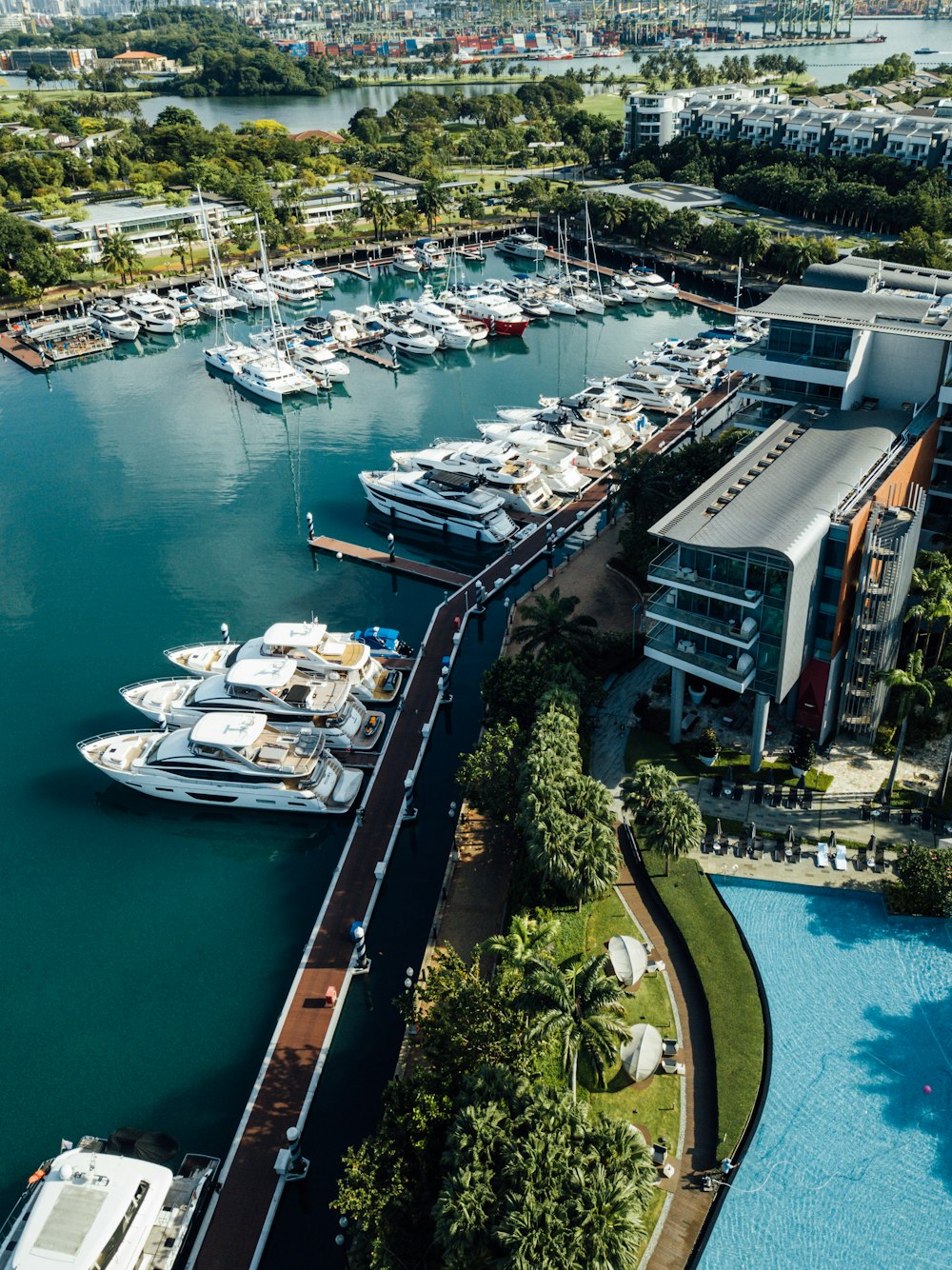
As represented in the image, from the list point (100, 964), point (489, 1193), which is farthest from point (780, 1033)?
point (100, 964)

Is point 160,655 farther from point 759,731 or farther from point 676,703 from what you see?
point 759,731

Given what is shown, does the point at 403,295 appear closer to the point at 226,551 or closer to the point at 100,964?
the point at 226,551

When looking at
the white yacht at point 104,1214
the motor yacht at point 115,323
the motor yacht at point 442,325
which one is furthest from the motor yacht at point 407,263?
the white yacht at point 104,1214

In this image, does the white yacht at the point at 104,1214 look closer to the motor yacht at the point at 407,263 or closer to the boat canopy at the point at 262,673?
the boat canopy at the point at 262,673

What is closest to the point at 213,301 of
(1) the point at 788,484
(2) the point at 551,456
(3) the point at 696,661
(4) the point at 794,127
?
(2) the point at 551,456

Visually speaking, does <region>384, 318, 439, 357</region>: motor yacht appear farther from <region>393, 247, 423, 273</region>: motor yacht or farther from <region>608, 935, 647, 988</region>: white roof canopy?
<region>608, 935, 647, 988</region>: white roof canopy

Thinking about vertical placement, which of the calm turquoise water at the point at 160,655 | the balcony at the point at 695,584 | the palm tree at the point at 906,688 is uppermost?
the balcony at the point at 695,584
